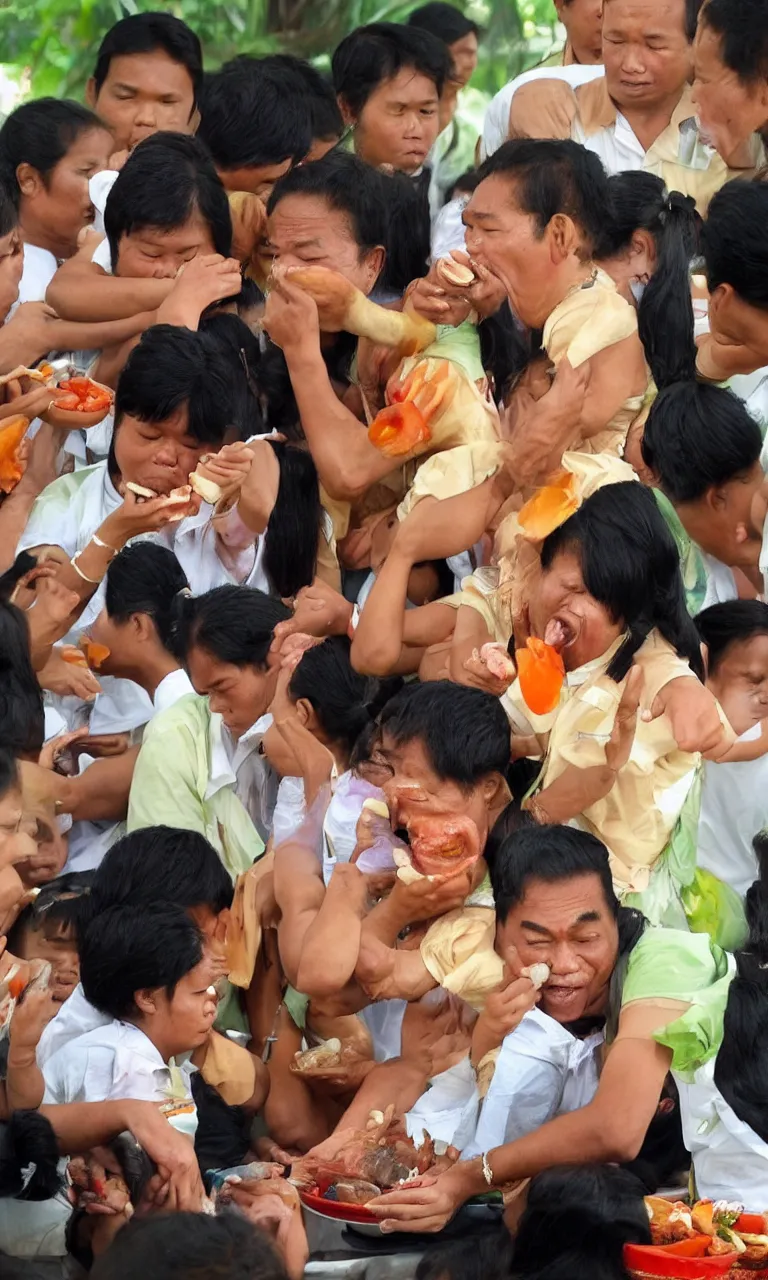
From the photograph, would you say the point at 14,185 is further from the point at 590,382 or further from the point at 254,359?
the point at 590,382

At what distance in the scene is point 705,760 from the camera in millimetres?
4594

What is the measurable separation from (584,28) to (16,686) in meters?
3.02

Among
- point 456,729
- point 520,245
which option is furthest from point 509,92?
point 456,729

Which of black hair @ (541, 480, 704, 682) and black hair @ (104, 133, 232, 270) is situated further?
black hair @ (104, 133, 232, 270)

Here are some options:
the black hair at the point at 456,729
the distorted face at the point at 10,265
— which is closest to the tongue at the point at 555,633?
the black hair at the point at 456,729

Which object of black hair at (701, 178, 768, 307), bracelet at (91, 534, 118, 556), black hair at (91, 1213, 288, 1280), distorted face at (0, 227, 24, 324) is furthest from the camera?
distorted face at (0, 227, 24, 324)

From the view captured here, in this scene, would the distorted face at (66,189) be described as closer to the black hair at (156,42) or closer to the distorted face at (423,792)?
the black hair at (156,42)

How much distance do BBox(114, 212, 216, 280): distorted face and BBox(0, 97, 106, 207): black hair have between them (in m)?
0.53

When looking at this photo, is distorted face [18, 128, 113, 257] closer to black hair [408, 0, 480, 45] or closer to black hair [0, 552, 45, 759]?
black hair [0, 552, 45, 759]

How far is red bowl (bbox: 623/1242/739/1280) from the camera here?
347cm

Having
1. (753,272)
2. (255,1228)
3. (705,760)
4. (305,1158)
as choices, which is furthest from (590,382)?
(255,1228)

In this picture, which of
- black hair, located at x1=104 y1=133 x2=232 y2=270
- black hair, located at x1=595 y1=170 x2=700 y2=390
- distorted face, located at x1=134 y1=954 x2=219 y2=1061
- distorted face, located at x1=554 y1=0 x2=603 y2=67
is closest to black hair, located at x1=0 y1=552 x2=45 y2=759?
distorted face, located at x1=134 y1=954 x2=219 y2=1061

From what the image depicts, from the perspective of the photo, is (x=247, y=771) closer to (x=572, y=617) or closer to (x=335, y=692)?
(x=335, y=692)

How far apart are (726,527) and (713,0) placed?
50.2 inches
